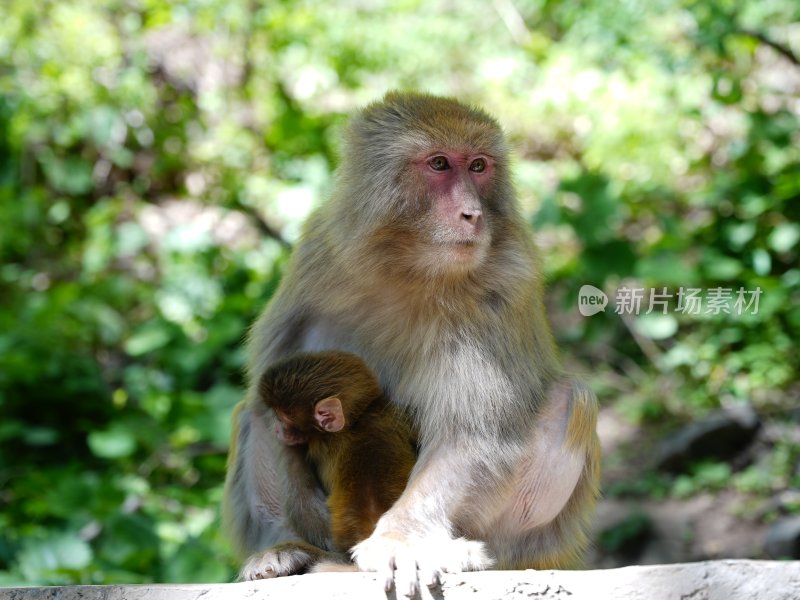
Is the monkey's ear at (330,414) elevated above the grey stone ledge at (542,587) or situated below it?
above

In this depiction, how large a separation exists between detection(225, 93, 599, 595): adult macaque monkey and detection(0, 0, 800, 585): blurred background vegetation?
204 cm

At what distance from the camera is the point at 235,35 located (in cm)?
1153

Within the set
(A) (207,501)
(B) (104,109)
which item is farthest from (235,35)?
(A) (207,501)

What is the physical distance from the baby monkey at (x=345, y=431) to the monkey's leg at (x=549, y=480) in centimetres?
49

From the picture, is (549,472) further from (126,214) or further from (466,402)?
(126,214)

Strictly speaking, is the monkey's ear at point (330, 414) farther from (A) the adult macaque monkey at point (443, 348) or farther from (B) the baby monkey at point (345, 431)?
(A) the adult macaque monkey at point (443, 348)

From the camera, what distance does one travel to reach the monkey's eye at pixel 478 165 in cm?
403

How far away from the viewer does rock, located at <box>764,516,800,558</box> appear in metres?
6.59

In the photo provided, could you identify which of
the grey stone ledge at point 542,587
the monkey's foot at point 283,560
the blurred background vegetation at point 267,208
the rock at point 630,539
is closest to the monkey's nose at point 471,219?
the grey stone ledge at point 542,587

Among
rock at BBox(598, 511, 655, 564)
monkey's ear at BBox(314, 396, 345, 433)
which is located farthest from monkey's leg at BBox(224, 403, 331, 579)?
rock at BBox(598, 511, 655, 564)

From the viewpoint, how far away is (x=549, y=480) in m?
4.09

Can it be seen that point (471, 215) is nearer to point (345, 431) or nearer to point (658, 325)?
point (345, 431)

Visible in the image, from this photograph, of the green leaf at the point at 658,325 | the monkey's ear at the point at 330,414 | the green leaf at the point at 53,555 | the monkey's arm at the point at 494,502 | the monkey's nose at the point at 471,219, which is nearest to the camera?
the monkey's arm at the point at 494,502

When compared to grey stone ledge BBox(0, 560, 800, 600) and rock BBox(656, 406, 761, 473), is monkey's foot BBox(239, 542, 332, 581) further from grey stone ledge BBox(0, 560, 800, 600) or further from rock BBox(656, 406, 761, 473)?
rock BBox(656, 406, 761, 473)
